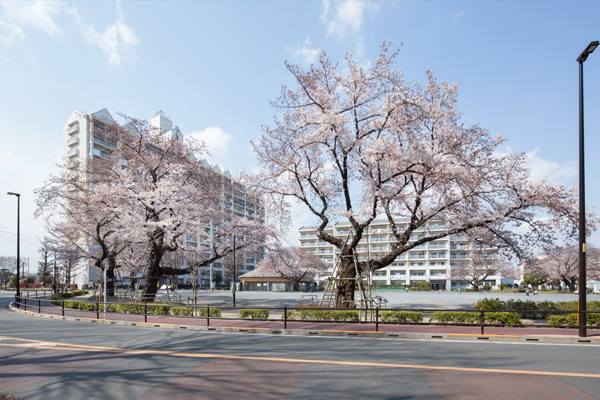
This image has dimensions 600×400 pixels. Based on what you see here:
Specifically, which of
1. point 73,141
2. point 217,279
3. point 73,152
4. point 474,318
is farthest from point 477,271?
point 73,141

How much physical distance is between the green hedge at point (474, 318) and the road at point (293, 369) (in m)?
3.90

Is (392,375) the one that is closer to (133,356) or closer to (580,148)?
(133,356)

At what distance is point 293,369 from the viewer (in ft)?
25.4

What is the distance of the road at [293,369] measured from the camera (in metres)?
6.24

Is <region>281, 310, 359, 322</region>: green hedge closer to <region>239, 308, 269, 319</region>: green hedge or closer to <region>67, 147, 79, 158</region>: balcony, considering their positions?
<region>239, 308, 269, 319</region>: green hedge

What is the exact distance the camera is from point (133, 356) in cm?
909

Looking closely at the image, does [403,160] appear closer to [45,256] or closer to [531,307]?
[531,307]

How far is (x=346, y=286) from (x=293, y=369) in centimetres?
1378

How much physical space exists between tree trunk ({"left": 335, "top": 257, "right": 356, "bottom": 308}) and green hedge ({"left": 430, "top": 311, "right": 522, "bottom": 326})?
592 cm

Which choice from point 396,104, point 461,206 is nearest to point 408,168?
point 396,104

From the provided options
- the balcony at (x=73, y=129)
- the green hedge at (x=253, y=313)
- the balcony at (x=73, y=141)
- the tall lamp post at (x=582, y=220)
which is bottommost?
the green hedge at (x=253, y=313)

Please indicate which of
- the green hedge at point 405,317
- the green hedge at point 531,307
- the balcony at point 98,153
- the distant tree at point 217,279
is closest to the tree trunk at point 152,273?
the green hedge at point 405,317

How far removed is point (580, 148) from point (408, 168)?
23.3 ft

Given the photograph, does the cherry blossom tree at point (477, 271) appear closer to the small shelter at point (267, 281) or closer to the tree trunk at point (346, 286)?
the small shelter at point (267, 281)
